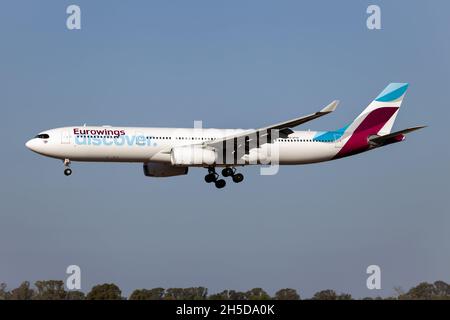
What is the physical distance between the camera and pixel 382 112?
67625 mm

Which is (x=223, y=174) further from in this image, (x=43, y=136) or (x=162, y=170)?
(x=43, y=136)

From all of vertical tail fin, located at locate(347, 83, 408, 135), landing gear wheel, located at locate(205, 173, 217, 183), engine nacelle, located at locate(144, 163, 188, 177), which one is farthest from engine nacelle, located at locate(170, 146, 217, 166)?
vertical tail fin, located at locate(347, 83, 408, 135)

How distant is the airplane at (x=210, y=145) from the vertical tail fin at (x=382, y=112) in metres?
0.10

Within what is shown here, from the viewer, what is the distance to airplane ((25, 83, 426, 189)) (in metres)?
57.6

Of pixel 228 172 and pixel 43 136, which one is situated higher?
pixel 43 136

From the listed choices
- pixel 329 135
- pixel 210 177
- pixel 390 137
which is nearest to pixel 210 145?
pixel 210 177

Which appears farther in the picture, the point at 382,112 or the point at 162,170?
the point at 382,112

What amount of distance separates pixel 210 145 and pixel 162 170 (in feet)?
17.8

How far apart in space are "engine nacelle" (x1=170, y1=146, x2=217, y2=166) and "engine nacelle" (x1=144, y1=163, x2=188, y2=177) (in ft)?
14.0

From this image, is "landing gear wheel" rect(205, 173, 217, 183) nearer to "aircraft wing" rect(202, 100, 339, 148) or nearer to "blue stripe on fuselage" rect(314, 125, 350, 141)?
"aircraft wing" rect(202, 100, 339, 148)

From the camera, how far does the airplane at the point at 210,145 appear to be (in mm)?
57625

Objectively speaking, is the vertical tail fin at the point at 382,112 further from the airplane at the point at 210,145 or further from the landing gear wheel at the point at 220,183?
the landing gear wheel at the point at 220,183

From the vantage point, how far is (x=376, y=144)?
64.2 meters

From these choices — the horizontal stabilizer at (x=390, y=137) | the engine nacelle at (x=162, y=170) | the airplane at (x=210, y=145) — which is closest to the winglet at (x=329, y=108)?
the airplane at (x=210, y=145)
